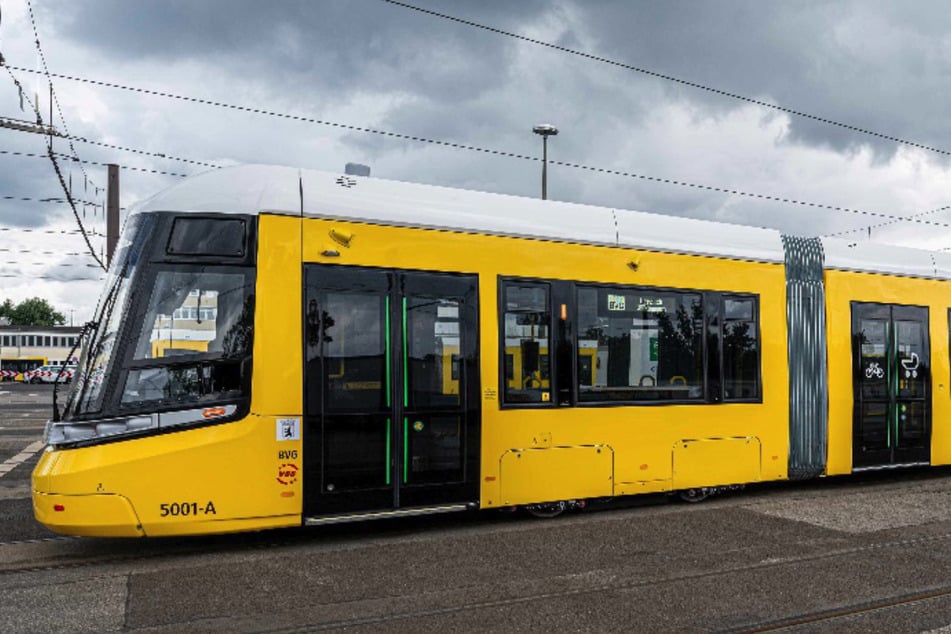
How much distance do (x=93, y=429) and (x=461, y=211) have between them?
379 cm

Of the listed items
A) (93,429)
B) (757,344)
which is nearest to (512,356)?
(757,344)

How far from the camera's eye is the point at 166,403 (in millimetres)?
6727

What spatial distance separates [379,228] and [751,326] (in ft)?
15.8

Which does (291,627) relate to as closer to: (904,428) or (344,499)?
(344,499)

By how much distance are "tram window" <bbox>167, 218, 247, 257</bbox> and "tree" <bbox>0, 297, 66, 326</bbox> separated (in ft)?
461

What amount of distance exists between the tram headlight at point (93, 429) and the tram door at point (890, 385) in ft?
28.2

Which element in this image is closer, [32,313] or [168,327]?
[168,327]

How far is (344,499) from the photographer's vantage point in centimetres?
729

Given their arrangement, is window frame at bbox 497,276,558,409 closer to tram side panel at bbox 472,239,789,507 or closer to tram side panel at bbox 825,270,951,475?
tram side panel at bbox 472,239,789,507

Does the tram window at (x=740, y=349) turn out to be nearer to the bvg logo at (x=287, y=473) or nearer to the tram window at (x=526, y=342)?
the tram window at (x=526, y=342)

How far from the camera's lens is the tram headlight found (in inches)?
257


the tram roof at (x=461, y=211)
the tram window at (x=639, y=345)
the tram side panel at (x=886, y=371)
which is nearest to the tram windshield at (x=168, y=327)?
the tram roof at (x=461, y=211)

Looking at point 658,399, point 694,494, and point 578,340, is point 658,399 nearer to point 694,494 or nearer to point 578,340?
point 578,340

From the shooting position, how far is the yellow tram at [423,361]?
6.75 metres
